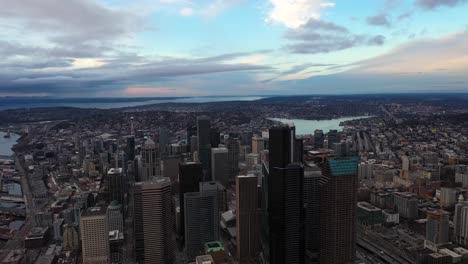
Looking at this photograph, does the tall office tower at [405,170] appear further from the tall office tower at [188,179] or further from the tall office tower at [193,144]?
the tall office tower at [188,179]

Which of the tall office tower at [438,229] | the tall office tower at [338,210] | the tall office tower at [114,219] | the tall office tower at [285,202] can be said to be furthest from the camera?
the tall office tower at [114,219]

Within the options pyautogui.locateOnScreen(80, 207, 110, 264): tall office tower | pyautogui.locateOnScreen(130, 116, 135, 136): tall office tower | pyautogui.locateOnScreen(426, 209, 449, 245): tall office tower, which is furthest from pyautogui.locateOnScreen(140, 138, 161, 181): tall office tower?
pyautogui.locateOnScreen(130, 116, 135, 136): tall office tower

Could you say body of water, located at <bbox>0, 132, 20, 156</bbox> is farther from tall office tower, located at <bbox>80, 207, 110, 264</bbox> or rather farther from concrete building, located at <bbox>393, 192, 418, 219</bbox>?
concrete building, located at <bbox>393, 192, 418, 219</bbox>

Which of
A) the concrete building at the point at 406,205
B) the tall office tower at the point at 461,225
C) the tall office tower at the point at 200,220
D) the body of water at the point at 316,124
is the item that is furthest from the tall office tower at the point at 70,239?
the body of water at the point at 316,124

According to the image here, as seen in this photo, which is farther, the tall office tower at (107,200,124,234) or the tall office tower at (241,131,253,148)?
the tall office tower at (241,131,253,148)

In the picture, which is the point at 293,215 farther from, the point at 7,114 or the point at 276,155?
the point at 7,114

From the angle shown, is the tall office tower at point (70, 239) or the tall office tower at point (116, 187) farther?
the tall office tower at point (116, 187)

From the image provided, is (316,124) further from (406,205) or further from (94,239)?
(94,239)
